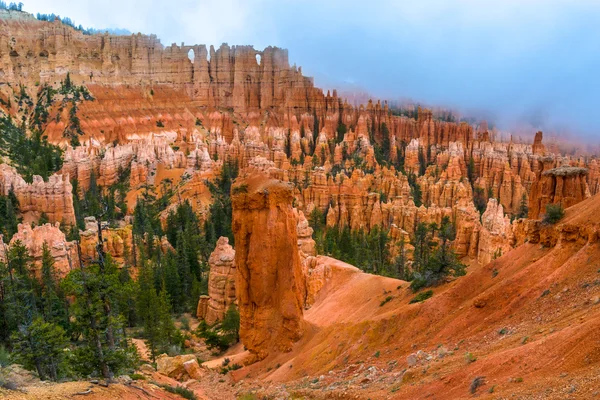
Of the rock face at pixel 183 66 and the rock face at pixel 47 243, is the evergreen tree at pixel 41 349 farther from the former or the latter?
the rock face at pixel 183 66

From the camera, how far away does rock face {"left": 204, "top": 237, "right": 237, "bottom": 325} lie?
29.8 metres

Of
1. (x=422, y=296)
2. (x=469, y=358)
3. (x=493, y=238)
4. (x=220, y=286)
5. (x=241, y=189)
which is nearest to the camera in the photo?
(x=469, y=358)

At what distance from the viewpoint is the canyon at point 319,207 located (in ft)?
39.0

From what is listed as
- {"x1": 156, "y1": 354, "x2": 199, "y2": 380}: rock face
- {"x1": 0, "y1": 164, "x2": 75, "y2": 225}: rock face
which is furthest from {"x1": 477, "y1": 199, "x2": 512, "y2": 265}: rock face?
{"x1": 0, "y1": 164, "x2": 75, "y2": 225}: rock face

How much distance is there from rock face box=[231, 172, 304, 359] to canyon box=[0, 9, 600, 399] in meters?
0.06

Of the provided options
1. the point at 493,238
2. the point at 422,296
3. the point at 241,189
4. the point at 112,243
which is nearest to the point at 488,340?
the point at 422,296

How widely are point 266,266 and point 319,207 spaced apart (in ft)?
129

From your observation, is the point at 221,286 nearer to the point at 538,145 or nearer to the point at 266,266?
the point at 266,266

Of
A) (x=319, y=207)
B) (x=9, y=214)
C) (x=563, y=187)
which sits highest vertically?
(x=563, y=187)

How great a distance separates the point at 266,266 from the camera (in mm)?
19609

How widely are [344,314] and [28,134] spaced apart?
64973mm

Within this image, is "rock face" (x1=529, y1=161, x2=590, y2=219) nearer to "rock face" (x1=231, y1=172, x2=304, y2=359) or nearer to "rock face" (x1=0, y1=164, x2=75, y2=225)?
"rock face" (x1=231, y1=172, x2=304, y2=359)

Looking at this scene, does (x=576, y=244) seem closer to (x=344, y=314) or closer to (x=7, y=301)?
(x=344, y=314)

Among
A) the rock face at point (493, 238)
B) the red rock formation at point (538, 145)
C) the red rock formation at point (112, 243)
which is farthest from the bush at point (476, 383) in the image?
the red rock formation at point (538, 145)
